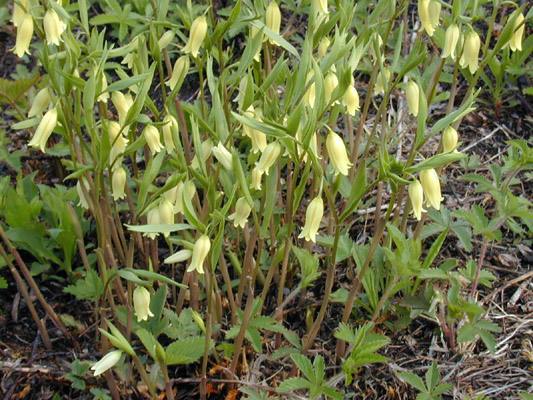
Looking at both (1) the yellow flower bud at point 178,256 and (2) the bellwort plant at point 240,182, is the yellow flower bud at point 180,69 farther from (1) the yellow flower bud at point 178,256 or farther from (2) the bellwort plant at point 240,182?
(1) the yellow flower bud at point 178,256

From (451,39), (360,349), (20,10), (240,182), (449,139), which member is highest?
(20,10)

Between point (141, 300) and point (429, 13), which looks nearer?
point (141, 300)

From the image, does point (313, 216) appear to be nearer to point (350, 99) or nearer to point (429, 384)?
point (350, 99)

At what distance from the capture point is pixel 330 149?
2.20 meters

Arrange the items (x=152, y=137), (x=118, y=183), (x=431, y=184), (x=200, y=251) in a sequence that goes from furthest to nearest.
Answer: (x=118, y=183)
(x=152, y=137)
(x=431, y=184)
(x=200, y=251)

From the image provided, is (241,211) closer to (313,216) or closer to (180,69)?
(313,216)

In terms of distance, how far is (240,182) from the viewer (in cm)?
202

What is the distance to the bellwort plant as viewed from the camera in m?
2.10

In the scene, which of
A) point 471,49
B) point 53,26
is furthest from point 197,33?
point 471,49

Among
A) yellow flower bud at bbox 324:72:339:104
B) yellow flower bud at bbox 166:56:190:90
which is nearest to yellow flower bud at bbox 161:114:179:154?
yellow flower bud at bbox 166:56:190:90

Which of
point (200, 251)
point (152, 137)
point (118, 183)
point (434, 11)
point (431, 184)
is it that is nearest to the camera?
point (200, 251)

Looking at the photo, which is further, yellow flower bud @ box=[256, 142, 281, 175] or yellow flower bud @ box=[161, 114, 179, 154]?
yellow flower bud @ box=[161, 114, 179, 154]

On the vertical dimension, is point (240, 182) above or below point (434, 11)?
below

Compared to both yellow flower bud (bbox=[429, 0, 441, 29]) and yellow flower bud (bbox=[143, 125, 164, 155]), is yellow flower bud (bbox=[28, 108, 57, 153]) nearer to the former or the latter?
yellow flower bud (bbox=[143, 125, 164, 155])
